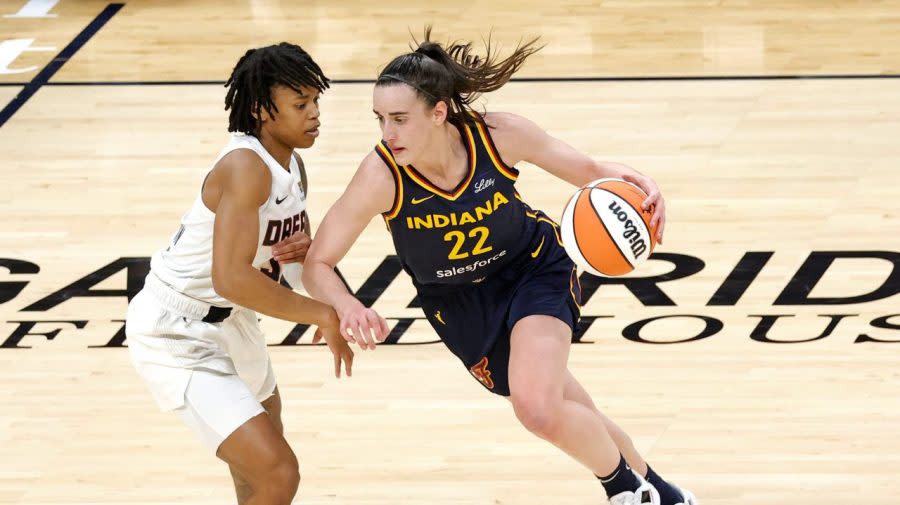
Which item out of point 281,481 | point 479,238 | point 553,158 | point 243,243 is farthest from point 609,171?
point 281,481

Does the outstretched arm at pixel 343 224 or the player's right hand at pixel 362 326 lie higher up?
the outstretched arm at pixel 343 224

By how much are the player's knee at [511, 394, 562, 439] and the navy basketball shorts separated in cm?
23

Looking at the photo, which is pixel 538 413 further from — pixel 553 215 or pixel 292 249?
pixel 553 215

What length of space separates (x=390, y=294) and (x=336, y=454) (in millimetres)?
1375

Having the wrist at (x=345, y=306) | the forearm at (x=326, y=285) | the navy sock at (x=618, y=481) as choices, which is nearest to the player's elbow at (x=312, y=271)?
the forearm at (x=326, y=285)

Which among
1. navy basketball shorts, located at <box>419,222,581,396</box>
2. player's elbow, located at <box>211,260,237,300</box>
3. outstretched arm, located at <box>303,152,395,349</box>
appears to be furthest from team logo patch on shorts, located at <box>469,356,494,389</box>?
player's elbow, located at <box>211,260,237,300</box>

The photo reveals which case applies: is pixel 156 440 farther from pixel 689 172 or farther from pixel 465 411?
pixel 689 172

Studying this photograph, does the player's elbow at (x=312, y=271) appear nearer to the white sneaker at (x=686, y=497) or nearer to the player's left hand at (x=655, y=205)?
the player's left hand at (x=655, y=205)

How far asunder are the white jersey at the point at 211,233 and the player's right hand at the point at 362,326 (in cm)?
30

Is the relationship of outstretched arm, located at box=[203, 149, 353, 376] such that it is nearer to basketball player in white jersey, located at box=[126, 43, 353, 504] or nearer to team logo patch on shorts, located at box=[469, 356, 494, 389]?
basketball player in white jersey, located at box=[126, 43, 353, 504]

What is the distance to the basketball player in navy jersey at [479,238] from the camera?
3932 millimetres

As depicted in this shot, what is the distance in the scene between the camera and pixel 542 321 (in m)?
4.06

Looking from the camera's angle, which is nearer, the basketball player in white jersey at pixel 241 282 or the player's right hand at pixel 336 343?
the basketball player in white jersey at pixel 241 282

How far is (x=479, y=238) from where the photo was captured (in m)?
4.03
